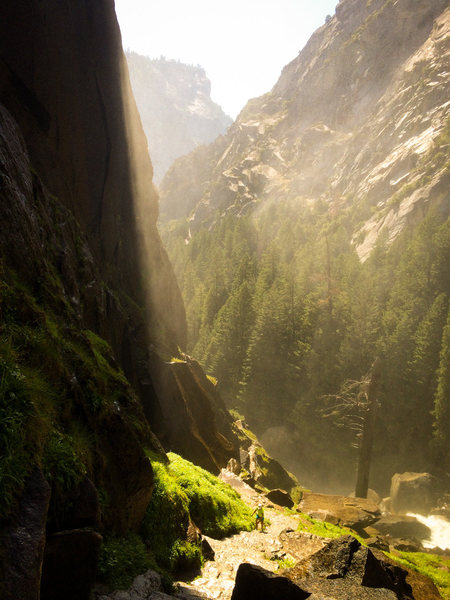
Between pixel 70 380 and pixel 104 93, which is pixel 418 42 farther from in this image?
pixel 70 380

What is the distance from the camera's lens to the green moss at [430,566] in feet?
43.3

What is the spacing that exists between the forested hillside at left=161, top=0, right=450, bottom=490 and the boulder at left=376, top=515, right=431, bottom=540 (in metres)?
11.0

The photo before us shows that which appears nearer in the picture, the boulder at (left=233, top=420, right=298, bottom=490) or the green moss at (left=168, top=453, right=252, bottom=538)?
the green moss at (left=168, top=453, right=252, bottom=538)

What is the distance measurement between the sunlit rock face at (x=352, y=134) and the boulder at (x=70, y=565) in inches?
2770

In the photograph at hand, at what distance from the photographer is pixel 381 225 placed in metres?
71.8

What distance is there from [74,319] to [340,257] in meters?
61.2

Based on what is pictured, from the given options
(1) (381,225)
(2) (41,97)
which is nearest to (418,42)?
(1) (381,225)

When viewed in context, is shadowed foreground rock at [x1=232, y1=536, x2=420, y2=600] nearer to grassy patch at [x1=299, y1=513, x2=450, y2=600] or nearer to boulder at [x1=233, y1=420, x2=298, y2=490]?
grassy patch at [x1=299, y1=513, x2=450, y2=600]

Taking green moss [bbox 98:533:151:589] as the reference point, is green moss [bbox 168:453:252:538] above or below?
above

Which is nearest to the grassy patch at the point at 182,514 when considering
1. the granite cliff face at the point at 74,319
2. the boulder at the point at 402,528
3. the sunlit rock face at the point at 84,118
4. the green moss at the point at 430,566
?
the granite cliff face at the point at 74,319

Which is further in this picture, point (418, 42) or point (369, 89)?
point (369, 89)

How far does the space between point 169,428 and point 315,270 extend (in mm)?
49318

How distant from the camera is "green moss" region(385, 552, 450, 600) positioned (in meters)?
13.2

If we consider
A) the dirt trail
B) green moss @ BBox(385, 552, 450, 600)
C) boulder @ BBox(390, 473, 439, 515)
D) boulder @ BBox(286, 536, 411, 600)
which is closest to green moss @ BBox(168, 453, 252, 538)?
the dirt trail
